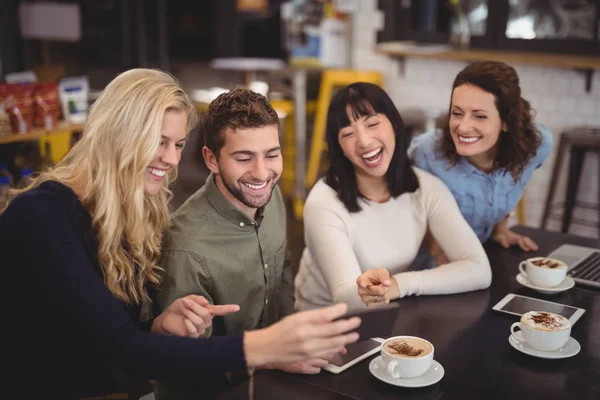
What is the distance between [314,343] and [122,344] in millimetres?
385

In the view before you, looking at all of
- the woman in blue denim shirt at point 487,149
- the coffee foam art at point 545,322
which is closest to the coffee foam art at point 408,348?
the coffee foam art at point 545,322

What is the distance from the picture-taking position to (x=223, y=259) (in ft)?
5.65

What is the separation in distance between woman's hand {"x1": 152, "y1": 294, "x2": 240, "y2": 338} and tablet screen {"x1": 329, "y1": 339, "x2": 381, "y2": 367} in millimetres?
241

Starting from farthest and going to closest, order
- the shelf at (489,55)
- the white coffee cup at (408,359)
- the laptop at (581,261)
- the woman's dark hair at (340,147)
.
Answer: the shelf at (489,55) → the woman's dark hair at (340,147) → the laptop at (581,261) → the white coffee cup at (408,359)

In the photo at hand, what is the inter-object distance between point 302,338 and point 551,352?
1.95 feet

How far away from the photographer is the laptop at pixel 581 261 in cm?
193

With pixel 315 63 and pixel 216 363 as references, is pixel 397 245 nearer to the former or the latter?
pixel 216 363

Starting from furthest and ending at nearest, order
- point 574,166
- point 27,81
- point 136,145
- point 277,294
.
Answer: point 574,166, point 27,81, point 277,294, point 136,145

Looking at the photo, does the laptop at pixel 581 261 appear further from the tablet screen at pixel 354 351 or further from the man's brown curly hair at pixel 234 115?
the man's brown curly hair at pixel 234 115

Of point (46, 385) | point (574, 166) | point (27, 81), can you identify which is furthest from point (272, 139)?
point (574, 166)

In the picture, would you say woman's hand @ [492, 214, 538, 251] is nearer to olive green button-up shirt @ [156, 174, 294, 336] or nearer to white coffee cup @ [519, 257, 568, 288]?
white coffee cup @ [519, 257, 568, 288]

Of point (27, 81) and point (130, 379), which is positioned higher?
point (27, 81)

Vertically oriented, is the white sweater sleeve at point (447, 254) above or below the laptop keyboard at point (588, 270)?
above

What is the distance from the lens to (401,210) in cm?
209
